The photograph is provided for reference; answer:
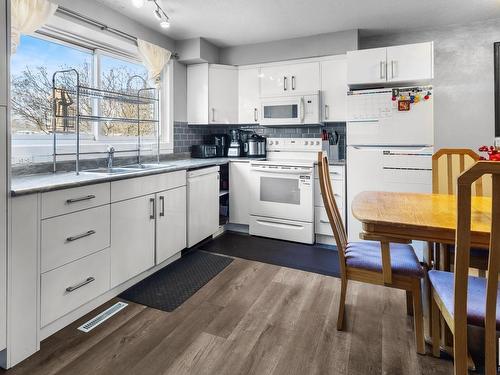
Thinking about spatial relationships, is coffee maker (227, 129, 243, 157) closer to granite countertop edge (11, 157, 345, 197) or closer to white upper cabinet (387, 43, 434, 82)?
granite countertop edge (11, 157, 345, 197)

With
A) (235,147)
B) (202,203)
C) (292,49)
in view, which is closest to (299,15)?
(292,49)

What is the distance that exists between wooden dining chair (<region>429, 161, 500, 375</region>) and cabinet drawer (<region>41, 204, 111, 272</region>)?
1.94m

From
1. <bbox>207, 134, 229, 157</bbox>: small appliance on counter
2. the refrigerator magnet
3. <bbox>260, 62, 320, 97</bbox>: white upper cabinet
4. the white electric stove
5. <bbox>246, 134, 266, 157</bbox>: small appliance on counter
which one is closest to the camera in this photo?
the refrigerator magnet

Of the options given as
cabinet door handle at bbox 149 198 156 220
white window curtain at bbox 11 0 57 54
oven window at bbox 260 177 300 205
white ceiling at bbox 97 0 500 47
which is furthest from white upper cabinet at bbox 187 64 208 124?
white window curtain at bbox 11 0 57 54

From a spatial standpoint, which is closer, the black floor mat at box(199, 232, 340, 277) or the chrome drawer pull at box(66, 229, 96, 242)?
the chrome drawer pull at box(66, 229, 96, 242)

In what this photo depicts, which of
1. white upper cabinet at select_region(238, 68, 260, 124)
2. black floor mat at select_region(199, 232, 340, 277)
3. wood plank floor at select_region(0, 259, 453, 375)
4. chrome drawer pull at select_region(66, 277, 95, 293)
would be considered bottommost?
wood plank floor at select_region(0, 259, 453, 375)

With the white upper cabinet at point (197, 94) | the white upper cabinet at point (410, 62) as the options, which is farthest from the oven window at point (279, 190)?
the white upper cabinet at point (410, 62)

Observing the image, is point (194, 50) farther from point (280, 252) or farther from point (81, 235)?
point (81, 235)

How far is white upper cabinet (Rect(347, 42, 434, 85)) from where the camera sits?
310 centimetres

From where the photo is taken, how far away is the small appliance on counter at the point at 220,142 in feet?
14.6

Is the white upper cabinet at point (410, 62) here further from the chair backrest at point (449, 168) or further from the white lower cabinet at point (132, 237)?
the white lower cabinet at point (132, 237)

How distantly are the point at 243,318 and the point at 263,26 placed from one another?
298 centimetres

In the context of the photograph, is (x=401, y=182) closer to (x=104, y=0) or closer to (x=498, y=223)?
(x=498, y=223)

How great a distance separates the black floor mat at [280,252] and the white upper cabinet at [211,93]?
5.01 ft
